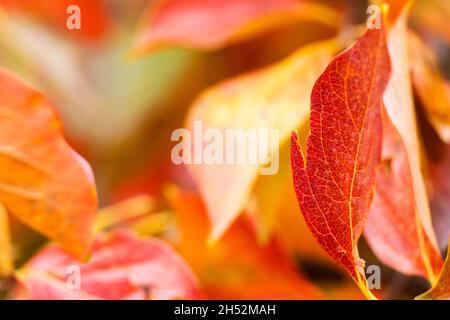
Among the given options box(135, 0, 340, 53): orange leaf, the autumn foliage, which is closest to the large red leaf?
the autumn foliage

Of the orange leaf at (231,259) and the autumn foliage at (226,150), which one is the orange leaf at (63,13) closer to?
the autumn foliage at (226,150)

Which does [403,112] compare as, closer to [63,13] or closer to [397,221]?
[397,221]

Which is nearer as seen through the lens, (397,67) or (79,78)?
(397,67)

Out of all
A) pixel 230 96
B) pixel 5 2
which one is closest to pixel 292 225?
pixel 230 96

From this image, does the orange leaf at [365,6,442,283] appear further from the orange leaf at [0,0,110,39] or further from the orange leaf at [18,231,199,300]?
the orange leaf at [0,0,110,39]

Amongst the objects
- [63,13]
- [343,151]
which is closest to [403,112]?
[343,151]

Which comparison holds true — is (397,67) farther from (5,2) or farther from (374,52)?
(5,2)
